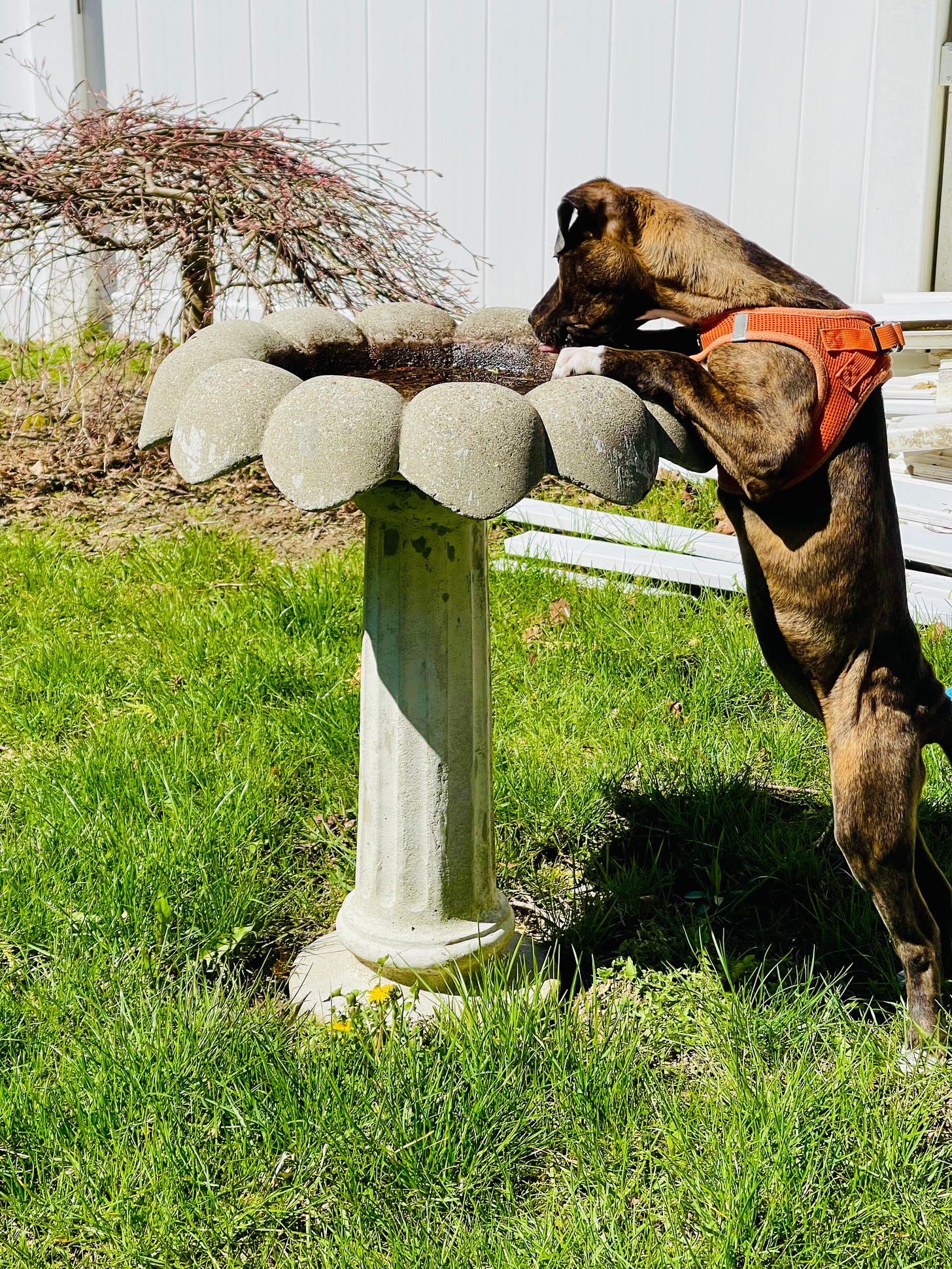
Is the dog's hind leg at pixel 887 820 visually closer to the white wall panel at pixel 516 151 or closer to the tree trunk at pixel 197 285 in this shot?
the tree trunk at pixel 197 285

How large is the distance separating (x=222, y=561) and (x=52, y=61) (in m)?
5.15

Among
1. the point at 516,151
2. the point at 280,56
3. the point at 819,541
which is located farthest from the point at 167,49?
the point at 819,541

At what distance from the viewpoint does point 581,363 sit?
246 centimetres

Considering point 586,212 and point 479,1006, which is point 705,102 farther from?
point 479,1006

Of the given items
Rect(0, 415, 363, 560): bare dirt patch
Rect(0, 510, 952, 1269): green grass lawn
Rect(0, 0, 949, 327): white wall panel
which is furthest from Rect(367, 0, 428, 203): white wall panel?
Rect(0, 510, 952, 1269): green grass lawn

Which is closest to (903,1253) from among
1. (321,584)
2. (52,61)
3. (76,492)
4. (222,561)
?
(321,584)

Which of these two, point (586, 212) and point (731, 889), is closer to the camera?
point (586, 212)

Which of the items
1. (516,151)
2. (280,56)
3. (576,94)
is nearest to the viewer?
(576,94)

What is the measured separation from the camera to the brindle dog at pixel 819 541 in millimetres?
2553

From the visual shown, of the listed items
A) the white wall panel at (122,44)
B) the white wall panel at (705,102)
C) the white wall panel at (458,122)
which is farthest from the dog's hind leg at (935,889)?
the white wall panel at (122,44)

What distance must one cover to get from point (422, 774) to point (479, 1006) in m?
0.51

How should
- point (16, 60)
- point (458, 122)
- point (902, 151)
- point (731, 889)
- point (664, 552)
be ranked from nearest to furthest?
1. point (731, 889)
2. point (664, 552)
3. point (902, 151)
4. point (458, 122)
5. point (16, 60)

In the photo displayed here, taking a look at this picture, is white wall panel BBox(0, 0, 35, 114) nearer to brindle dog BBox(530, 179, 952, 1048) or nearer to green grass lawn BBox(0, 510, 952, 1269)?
green grass lawn BBox(0, 510, 952, 1269)

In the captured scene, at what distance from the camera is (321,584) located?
4.75m
